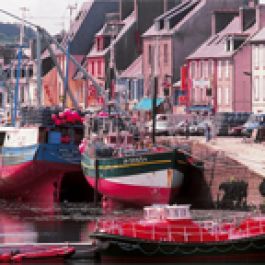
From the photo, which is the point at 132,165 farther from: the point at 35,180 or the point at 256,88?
the point at 256,88

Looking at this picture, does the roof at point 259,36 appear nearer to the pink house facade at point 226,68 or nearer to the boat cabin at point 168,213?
the pink house facade at point 226,68

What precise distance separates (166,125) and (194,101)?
2685cm

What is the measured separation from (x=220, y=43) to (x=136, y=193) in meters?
54.6

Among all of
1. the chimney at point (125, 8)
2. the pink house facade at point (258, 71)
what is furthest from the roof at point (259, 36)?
the chimney at point (125, 8)

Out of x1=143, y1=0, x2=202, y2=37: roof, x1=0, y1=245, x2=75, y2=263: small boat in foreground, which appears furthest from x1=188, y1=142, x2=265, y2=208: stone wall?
x1=143, y1=0, x2=202, y2=37: roof

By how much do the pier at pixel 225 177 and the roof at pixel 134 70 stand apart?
59.6m

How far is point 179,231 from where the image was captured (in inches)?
1794

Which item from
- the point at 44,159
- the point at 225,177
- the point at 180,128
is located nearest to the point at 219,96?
the point at 180,128

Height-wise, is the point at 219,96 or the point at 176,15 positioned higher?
the point at 176,15

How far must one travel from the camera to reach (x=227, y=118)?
9744 centimetres

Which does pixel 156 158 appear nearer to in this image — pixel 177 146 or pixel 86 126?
pixel 177 146

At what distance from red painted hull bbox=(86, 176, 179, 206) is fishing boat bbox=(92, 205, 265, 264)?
2056cm

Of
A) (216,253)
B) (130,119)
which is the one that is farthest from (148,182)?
(216,253)

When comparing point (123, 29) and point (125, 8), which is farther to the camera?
point (125, 8)
